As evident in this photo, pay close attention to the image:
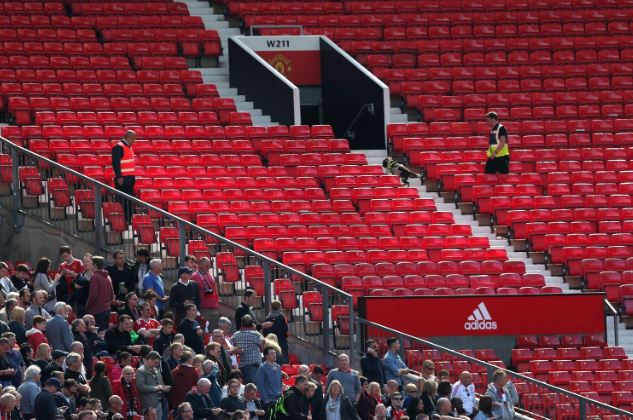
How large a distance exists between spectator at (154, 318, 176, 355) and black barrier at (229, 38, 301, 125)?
39.9ft

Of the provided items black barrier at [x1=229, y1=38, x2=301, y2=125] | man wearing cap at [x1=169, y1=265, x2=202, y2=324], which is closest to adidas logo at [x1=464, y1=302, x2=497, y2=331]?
man wearing cap at [x1=169, y1=265, x2=202, y2=324]

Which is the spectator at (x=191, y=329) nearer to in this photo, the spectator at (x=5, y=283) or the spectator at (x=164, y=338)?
the spectator at (x=164, y=338)

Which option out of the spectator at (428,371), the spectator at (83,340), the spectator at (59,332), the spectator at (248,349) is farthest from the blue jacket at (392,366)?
the spectator at (59,332)

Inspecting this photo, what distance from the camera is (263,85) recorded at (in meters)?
32.3

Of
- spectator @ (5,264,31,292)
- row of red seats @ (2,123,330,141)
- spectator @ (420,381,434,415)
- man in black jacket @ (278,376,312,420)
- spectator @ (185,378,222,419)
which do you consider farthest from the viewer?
row of red seats @ (2,123,330,141)

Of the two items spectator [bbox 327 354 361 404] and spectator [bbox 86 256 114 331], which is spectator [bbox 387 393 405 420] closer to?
spectator [bbox 327 354 361 404]

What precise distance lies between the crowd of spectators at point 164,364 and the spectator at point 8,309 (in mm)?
11

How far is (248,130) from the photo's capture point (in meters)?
30.3

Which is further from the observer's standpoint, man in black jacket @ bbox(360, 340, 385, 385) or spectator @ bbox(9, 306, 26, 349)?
man in black jacket @ bbox(360, 340, 385, 385)

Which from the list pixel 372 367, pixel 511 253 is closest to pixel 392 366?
pixel 372 367

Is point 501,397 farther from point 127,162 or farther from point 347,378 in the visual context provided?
point 127,162

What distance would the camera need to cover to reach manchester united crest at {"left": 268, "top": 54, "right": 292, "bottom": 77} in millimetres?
33844

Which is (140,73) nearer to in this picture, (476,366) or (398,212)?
(398,212)

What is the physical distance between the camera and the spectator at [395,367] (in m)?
21.5
